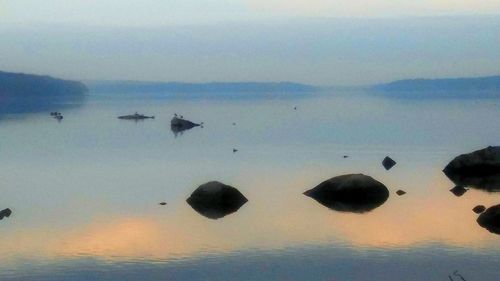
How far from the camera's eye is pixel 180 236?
86.3 ft

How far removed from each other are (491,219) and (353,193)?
6.41 m

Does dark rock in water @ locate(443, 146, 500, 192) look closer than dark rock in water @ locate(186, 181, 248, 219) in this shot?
No

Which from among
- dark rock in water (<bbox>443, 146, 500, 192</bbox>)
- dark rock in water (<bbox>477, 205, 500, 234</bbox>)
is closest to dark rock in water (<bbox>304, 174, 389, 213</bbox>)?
dark rock in water (<bbox>477, 205, 500, 234</bbox>)

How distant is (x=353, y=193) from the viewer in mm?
32188

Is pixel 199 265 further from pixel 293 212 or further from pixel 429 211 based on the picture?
pixel 429 211

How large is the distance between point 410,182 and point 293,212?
406 inches

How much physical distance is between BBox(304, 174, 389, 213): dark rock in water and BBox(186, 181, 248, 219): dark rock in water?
387 cm

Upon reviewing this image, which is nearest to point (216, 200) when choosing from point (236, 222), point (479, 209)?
point (236, 222)

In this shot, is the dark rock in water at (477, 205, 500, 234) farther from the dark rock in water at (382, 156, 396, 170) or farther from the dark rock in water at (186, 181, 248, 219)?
the dark rock in water at (382, 156, 396, 170)

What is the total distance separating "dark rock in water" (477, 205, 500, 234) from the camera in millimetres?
26938

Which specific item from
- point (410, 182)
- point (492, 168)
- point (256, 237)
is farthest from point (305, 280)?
point (492, 168)

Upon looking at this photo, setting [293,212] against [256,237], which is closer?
[256,237]

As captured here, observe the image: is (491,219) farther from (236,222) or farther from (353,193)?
(236,222)

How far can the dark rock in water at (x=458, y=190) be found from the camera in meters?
34.5
